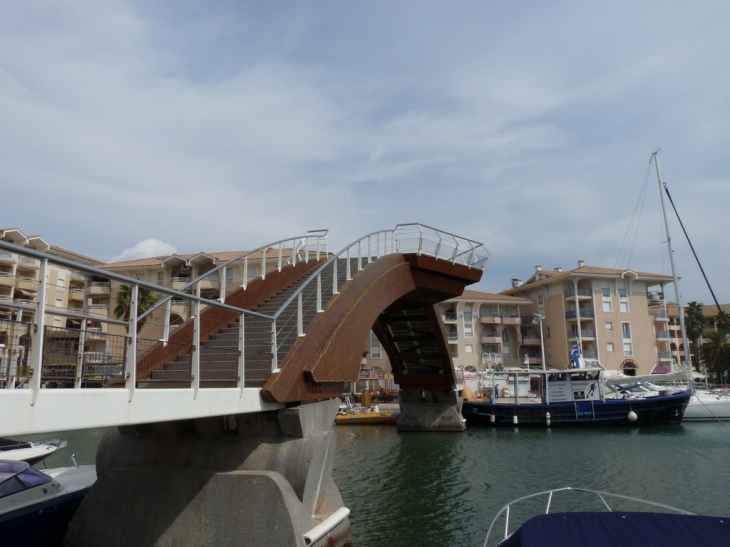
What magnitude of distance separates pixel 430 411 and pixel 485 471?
15.5 meters

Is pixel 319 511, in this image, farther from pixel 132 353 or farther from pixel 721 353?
pixel 721 353

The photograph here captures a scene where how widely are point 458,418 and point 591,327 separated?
36.6m

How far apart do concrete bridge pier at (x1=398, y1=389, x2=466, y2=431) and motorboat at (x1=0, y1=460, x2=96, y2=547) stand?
27.7 metres

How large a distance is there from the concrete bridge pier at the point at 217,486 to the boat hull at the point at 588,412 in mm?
29279

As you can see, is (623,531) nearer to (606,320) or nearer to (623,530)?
(623,530)

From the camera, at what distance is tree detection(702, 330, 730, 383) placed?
77.8 meters

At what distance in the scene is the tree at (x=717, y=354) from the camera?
255 feet

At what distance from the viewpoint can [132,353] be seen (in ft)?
26.6

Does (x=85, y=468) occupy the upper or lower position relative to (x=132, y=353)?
lower

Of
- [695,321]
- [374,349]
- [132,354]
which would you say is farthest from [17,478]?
[695,321]

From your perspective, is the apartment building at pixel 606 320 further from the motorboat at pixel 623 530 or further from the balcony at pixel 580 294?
the motorboat at pixel 623 530

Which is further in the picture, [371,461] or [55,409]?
[371,461]

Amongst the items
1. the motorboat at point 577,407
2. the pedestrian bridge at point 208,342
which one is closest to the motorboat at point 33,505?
the pedestrian bridge at point 208,342

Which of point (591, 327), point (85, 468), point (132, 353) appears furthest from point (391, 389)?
point (132, 353)
